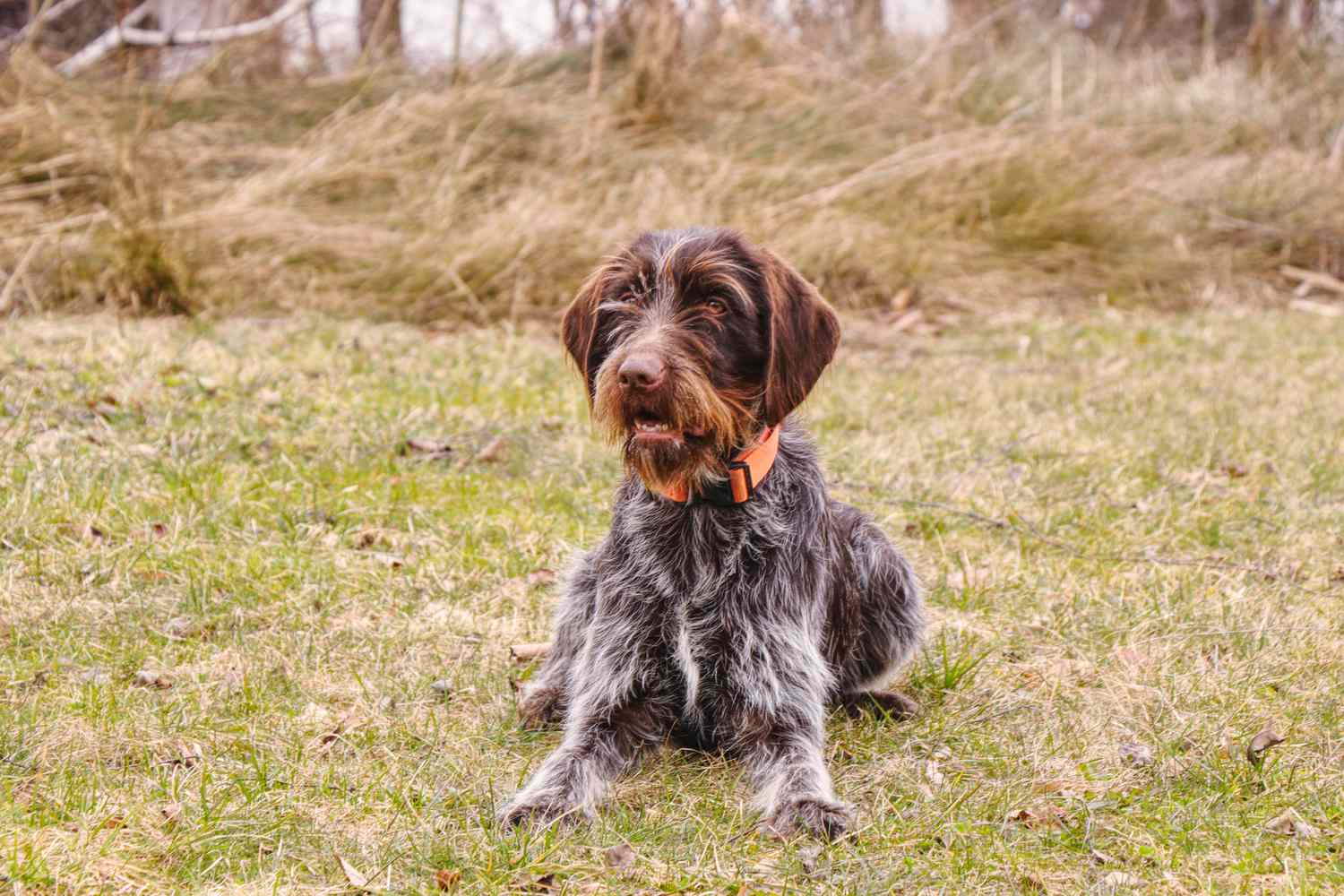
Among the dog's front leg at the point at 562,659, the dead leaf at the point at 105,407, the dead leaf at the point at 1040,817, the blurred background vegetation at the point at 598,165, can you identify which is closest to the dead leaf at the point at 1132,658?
the dead leaf at the point at 1040,817

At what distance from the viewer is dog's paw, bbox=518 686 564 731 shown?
3598mm

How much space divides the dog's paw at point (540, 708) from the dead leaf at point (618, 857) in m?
0.77

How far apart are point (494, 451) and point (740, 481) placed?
9.49ft

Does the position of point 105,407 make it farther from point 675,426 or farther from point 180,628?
point 675,426

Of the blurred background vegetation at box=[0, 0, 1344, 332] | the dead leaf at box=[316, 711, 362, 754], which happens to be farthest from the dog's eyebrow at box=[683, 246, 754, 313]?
the blurred background vegetation at box=[0, 0, 1344, 332]

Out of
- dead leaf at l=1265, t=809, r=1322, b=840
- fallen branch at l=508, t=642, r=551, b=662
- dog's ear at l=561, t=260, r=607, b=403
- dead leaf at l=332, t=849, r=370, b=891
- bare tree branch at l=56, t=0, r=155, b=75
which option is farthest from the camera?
bare tree branch at l=56, t=0, r=155, b=75

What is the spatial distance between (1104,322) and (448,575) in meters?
7.05

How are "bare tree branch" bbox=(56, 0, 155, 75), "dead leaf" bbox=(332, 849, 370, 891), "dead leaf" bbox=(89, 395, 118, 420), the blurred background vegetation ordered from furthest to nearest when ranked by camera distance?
"bare tree branch" bbox=(56, 0, 155, 75) → the blurred background vegetation → "dead leaf" bbox=(89, 395, 118, 420) → "dead leaf" bbox=(332, 849, 370, 891)

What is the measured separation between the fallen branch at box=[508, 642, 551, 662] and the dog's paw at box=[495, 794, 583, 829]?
1052mm

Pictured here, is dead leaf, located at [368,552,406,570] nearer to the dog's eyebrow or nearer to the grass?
the grass

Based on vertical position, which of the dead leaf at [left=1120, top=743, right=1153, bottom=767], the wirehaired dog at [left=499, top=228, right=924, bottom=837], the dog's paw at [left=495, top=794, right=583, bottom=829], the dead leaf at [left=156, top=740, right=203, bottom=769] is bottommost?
the dead leaf at [left=1120, top=743, right=1153, bottom=767]

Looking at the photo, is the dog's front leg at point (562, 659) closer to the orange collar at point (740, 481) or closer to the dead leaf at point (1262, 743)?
the orange collar at point (740, 481)

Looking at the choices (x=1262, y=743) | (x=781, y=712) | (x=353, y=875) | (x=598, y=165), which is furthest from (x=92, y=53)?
(x=1262, y=743)

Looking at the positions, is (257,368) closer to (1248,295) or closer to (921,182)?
(921,182)
